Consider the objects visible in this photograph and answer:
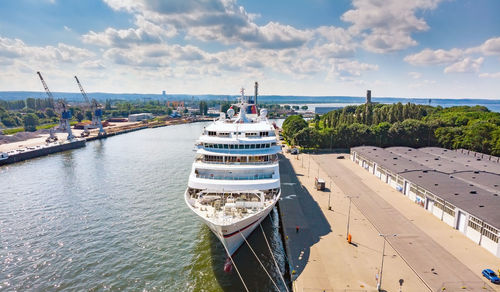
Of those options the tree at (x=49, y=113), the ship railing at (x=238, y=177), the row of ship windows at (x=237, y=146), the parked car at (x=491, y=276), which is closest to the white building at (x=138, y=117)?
the tree at (x=49, y=113)

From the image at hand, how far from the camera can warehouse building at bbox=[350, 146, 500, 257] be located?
26547mm

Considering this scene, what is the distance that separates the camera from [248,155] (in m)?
31.5

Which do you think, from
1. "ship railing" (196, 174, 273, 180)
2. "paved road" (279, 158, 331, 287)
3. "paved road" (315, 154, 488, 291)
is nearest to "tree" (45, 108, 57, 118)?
"paved road" (279, 158, 331, 287)

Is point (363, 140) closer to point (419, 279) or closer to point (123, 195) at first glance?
point (419, 279)

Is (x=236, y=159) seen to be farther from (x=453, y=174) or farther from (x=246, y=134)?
(x=453, y=174)

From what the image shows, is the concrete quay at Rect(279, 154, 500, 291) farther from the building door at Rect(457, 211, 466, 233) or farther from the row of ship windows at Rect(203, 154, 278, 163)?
the row of ship windows at Rect(203, 154, 278, 163)

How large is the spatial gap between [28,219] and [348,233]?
38760mm

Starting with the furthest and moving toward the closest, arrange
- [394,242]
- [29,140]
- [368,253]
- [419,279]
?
[29,140], [394,242], [368,253], [419,279]

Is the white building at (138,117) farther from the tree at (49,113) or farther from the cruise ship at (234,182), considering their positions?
the cruise ship at (234,182)

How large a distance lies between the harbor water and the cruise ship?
3.73 m

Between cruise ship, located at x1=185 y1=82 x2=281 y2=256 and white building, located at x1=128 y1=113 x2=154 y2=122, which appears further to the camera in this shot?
white building, located at x1=128 y1=113 x2=154 y2=122

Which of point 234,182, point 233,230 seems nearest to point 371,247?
point 233,230

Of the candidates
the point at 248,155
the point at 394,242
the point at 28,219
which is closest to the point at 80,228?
the point at 28,219

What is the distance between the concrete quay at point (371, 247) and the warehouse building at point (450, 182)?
4.12 ft
